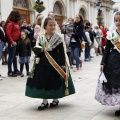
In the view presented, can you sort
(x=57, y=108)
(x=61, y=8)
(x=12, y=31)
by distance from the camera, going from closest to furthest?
(x=57, y=108)
(x=12, y=31)
(x=61, y=8)

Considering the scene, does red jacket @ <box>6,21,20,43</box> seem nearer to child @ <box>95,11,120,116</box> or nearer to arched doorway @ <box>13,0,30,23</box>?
child @ <box>95,11,120,116</box>

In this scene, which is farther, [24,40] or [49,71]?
[24,40]

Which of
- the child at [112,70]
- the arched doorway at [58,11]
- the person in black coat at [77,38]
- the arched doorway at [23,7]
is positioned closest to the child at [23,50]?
the person in black coat at [77,38]

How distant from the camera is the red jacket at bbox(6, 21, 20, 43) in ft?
27.7

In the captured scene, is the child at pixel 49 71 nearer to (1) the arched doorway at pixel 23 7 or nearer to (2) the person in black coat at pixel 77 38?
(2) the person in black coat at pixel 77 38

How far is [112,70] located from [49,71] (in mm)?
1007

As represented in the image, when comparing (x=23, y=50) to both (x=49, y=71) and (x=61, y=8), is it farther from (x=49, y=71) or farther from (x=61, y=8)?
(x=61, y=8)

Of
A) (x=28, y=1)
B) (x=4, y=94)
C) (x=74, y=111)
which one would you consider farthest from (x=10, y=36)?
(x=28, y=1)

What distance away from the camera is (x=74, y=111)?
5.00m

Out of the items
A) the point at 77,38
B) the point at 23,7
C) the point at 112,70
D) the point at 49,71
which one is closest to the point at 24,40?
the point at 77,38

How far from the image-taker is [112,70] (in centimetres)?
466

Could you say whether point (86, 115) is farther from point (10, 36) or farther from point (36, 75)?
point (10, 36)

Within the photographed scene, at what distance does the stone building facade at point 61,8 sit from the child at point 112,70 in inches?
544

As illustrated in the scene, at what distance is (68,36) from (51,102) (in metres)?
5.26
